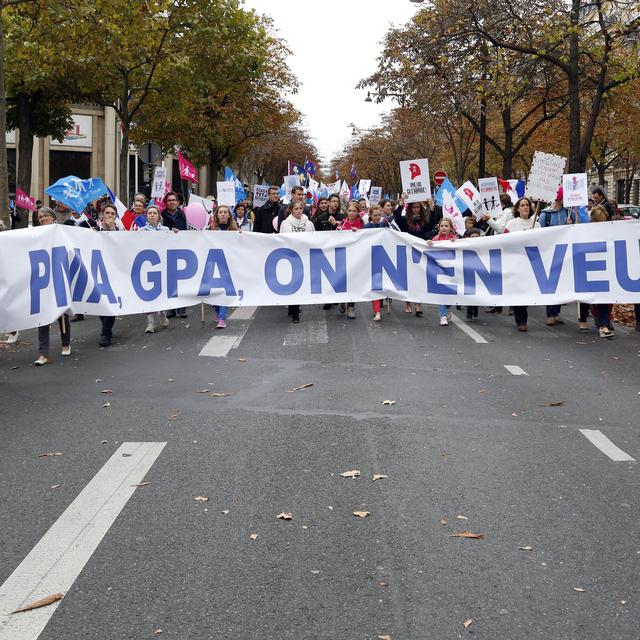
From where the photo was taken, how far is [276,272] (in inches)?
529

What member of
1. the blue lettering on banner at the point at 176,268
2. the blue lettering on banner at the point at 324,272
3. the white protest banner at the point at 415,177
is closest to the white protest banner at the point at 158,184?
the white protest banner at the point at 415,177

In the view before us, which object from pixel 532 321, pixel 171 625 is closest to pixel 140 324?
pixel 532 321

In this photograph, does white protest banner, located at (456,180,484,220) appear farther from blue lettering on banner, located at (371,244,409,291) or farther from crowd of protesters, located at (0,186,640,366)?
blue lettering on banner, located at (371,244,409,291)

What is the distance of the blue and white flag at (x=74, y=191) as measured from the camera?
14211 millimetres

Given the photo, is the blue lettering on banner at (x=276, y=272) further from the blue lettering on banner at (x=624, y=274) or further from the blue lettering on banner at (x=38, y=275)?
→ the blue lettering on banner at (x=624, y=274)

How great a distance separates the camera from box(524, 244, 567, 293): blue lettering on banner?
13.1 metres

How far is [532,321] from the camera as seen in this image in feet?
47.1

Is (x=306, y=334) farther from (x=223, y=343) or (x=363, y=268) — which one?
(x=363, y=268)

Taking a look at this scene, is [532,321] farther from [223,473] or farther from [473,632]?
[473,632]

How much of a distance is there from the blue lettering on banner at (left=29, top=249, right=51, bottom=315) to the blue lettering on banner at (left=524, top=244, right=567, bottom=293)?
6.60 meters

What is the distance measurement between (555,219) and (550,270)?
1842 millimetres

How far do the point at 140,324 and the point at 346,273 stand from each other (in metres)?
3.15

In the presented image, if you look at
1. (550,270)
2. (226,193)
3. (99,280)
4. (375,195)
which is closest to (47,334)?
(99,280)

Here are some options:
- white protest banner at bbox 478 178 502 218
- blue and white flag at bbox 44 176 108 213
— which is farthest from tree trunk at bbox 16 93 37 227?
white protest banner at bbox 478 178 502 218
